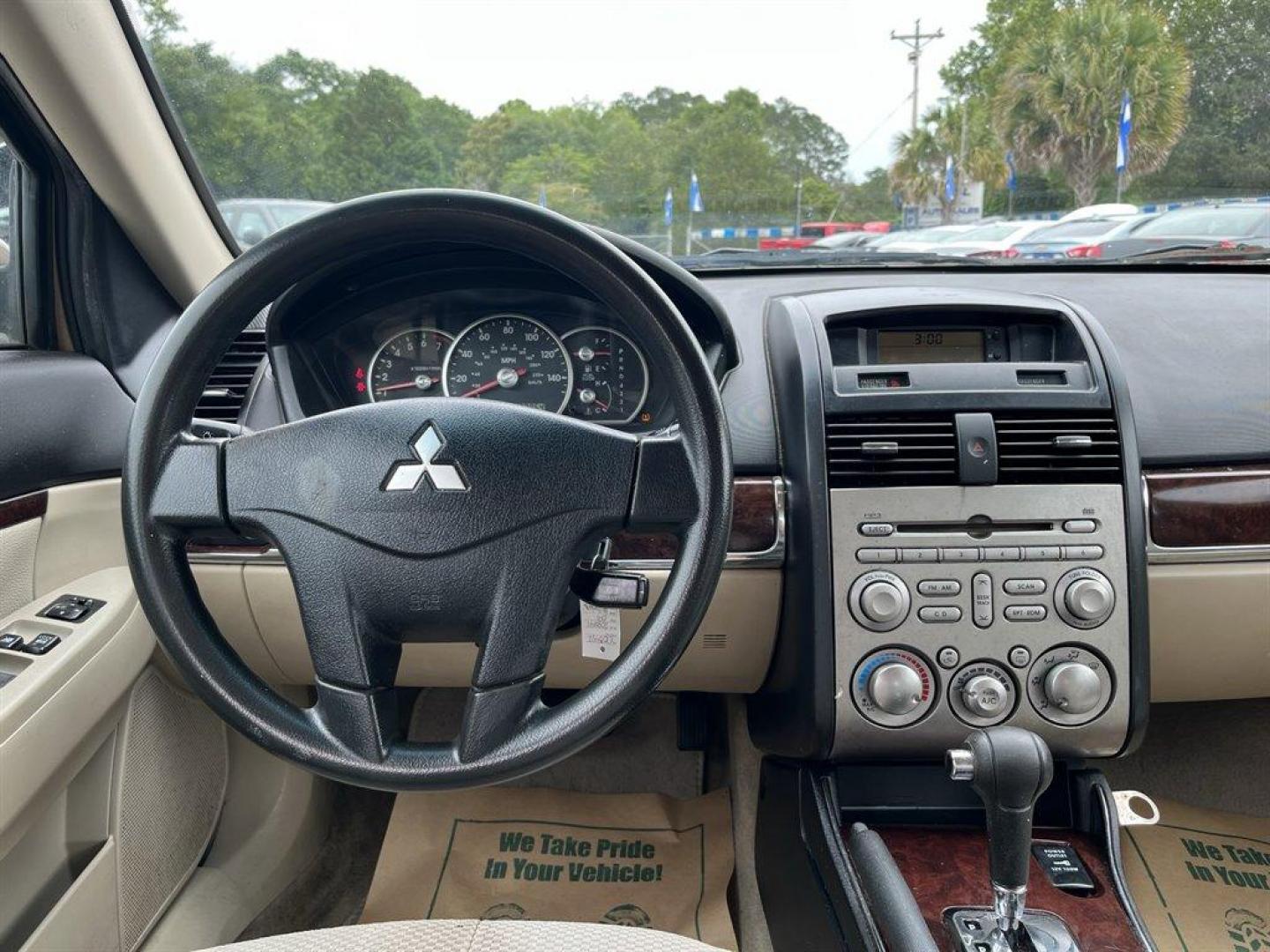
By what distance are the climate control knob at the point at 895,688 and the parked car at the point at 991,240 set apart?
33.4 inches

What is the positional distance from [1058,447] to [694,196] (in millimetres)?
709

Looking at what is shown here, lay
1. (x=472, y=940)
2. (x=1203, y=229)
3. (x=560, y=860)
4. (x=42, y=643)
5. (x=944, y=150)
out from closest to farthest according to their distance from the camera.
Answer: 1. (x=472, y=940)
2. (x=42, y=643)
3. (x=944, y=150)
4. (x=1203, y=229)
5. (x=560, y=860)

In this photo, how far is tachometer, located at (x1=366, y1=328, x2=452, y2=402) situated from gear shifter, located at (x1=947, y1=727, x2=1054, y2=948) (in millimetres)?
985

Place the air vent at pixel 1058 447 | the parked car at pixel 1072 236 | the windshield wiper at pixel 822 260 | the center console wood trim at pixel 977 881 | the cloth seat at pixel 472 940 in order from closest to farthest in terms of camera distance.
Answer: the cloth seat at pixel 472 940 → the center console wood trim at pixel 977 881 → the air vent at pixel 1058 447 → the parked car at pixel 1072 236 → the windshield wiper at pixel 822 260

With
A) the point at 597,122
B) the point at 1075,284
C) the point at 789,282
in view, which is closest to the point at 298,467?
the point at 597,122

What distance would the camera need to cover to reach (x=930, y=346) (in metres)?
1.73

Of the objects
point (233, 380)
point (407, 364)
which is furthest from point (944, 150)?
point (233, 380)

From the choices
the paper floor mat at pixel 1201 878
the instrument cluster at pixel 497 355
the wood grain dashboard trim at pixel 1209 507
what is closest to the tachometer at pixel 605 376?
the instrument cluster at pixel 497 355

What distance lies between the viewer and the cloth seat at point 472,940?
3.95 ft

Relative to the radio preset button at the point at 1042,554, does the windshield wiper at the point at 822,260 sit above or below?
above

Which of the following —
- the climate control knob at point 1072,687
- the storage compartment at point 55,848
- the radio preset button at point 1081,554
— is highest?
the radio preset button at point 1081,554

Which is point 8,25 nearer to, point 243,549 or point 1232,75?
point 243,549

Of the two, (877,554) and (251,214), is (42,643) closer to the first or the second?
(251,214)

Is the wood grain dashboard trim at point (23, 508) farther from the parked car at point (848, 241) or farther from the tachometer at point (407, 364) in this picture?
the parked car at point (848, 241)
